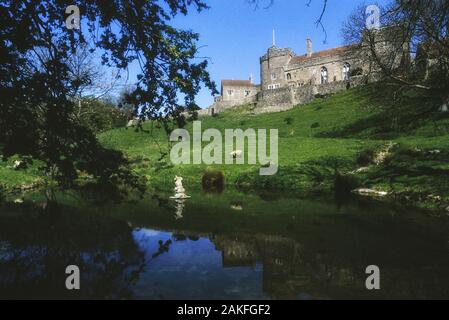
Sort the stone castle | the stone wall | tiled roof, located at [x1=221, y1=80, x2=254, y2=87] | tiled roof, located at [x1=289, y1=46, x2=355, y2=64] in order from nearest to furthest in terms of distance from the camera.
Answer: the stone wall → the stone castle → tiled roof, located at [x1=289, y1=46, x2=355, y2=64] → tiled roof, located at [x1=221, y1=80, x2=254, y2=87]

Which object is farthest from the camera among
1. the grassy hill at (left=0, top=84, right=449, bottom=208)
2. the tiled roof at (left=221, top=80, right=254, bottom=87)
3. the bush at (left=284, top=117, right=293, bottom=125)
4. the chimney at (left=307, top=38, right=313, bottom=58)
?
the tiled roof at (left=221, top=80, right=254, bottom=87)

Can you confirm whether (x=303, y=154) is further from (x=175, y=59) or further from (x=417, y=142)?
(x=175, y=59)

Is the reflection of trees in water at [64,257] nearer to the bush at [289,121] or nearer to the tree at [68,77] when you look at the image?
the tree at [68,77]

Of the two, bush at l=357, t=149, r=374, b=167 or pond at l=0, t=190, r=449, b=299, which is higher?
bush at l=357, t=149, r=374, b=167

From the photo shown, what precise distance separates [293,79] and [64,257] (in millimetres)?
90661

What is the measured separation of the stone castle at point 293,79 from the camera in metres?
72.2

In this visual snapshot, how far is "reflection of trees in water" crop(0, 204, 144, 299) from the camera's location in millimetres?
7718

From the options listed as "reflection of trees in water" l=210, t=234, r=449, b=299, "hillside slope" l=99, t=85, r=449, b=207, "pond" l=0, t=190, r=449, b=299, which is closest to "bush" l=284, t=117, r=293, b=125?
"hillside slope" l=99, t=85, r=449, b=207

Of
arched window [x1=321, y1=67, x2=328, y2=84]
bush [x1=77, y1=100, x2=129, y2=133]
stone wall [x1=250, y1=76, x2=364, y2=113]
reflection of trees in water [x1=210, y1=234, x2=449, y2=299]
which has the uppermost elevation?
arched window [x1=321, y1=67, x2=328, y2=84]

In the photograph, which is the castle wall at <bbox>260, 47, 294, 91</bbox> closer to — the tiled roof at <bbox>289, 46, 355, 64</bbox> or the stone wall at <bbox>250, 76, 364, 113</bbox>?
the tiled roof at <bbox>289, 46, 355, 64</bbox>

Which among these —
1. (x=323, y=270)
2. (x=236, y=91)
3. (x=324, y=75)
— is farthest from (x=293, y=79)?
(x=323, y=270)

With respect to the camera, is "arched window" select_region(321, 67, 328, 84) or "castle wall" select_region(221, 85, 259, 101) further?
"castle wall" select_region(221, 85, 259, 101)

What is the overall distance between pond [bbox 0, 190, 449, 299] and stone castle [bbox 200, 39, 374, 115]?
57391mm

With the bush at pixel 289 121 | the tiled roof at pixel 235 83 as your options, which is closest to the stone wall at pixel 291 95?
the bush at pixel 289 121
